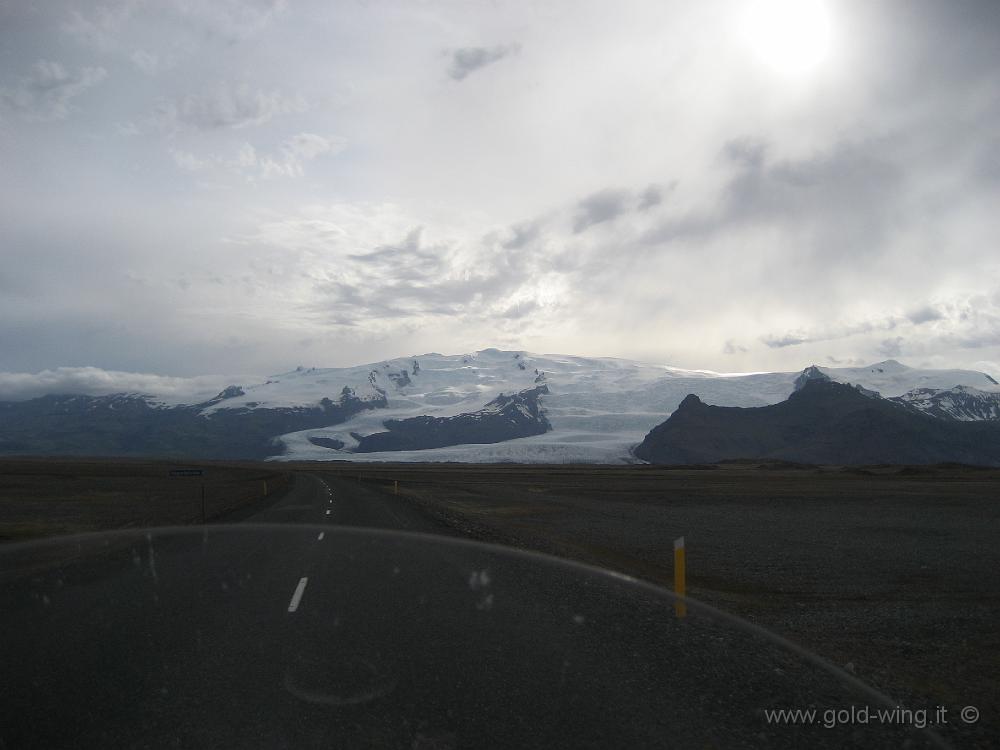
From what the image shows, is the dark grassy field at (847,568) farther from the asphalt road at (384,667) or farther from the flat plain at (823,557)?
the asphalt road at (384,667)

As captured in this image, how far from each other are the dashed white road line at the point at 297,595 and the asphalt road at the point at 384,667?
0.03m

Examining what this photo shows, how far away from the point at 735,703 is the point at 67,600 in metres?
9.53

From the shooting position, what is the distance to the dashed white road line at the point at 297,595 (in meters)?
9.48

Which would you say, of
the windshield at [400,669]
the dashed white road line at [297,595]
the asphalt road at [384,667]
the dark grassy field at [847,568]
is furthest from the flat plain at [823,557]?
the dashed white road line at [297,595]

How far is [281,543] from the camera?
56.0ft

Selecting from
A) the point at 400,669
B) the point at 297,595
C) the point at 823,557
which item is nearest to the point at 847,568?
the point at 823,557

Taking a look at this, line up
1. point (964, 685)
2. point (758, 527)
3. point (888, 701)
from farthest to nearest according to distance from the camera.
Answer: point (758, 527), point (964, 685), point (888, 701)

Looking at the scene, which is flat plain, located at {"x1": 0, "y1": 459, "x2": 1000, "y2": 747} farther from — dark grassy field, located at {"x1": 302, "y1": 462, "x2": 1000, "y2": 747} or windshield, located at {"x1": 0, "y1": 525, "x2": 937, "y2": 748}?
windshield, located at {"x1": 0, "y1": 525, "x2": 937, "y2": 748}

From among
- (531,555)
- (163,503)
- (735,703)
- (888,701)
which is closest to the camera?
(735,703)

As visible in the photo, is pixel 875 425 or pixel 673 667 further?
pixel 875 425

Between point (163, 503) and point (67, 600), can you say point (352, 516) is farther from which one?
point (163, 503)

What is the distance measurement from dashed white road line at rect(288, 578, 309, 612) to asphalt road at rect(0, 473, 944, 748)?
0.11 feet

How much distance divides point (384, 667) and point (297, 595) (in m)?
4.06

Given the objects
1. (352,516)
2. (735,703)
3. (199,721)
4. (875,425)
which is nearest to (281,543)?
(352,516)
